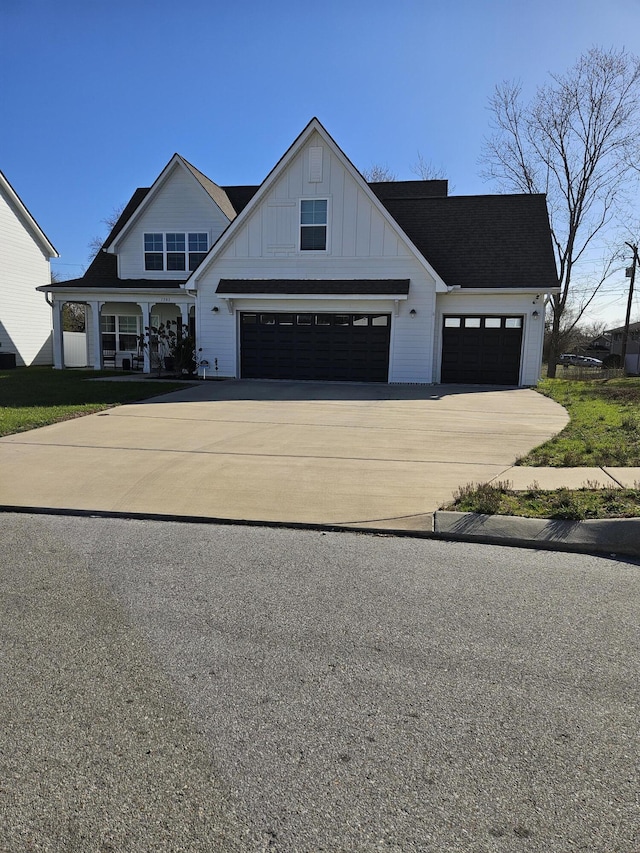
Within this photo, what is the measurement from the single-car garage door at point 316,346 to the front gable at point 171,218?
5.47 m

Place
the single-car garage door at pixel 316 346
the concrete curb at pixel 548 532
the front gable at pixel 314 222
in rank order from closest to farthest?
the concrete curb at pixel 548 532
the front gable at pixel 314 222
the single-car garage door at pixel 316 346

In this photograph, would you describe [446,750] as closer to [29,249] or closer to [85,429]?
[85,429]

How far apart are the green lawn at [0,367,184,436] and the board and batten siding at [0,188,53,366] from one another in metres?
9.74

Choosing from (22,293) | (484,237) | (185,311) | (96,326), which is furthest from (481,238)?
(22,293)

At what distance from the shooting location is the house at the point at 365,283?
782 inches

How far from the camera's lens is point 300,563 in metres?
4.68

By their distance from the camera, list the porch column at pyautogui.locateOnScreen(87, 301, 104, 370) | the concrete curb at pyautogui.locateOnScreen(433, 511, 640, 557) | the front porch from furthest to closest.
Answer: the porch column at pyautogui.locateOnScreen(87, 301, 104, 370) → the front porch → the concrete curb at pyautogui.locateOnScreen(433, 511, 640, 557)

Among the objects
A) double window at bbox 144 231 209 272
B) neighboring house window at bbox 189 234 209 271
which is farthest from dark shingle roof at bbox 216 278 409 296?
double window at bbox 144 231 209 272

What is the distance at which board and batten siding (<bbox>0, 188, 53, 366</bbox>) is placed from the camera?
27452 millimetres

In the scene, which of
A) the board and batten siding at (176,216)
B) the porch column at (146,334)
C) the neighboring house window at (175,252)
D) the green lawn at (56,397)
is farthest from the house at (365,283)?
the green lawn at (56,397)

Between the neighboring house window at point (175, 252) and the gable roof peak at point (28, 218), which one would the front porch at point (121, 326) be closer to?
the neighboring house window at point (175, 252)

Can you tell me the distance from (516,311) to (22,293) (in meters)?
23.6

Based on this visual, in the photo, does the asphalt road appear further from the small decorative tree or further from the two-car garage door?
the small decorative tree

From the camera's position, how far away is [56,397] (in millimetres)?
14141
